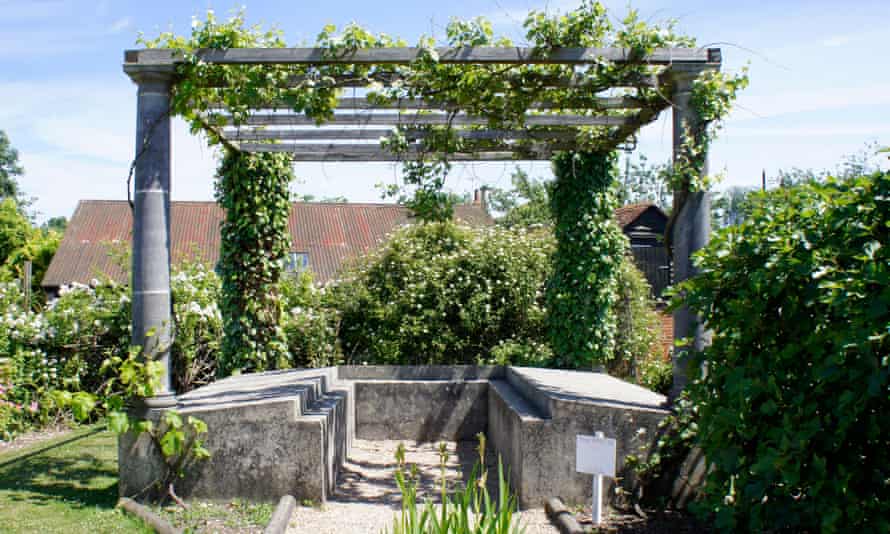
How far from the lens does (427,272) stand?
421 inches

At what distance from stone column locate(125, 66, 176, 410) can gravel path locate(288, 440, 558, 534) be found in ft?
4.82

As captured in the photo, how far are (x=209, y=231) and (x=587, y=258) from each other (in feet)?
71.6

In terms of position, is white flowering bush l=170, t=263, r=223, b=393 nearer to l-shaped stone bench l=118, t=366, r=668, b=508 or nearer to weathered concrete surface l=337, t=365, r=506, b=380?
weathered concrete surface l=337, t=365, r=506, b=380

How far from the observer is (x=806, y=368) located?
137 inches

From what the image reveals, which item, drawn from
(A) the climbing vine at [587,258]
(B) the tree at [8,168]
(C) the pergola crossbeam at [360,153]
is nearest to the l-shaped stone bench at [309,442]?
(A) the climbing vine at [587,258]

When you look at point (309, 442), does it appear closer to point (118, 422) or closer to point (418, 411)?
point (118, 422)

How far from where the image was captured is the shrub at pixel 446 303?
34.3 feet

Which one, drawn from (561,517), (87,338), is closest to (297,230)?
A: (87,338)

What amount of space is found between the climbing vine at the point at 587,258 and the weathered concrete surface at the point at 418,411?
1.47 metres

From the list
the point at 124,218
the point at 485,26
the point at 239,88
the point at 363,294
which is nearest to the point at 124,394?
the point at 239,88

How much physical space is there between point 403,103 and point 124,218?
81.5ft

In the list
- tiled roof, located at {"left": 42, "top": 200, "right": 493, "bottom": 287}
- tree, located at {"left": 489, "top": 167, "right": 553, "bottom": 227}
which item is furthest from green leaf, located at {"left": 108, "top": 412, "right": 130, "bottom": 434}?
tiled roof, located at {"left": 42, "top": 200, "right": 493, "bottom": 287}

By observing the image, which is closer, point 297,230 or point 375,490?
point 375,490

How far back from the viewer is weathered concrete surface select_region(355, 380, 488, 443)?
335 inches
